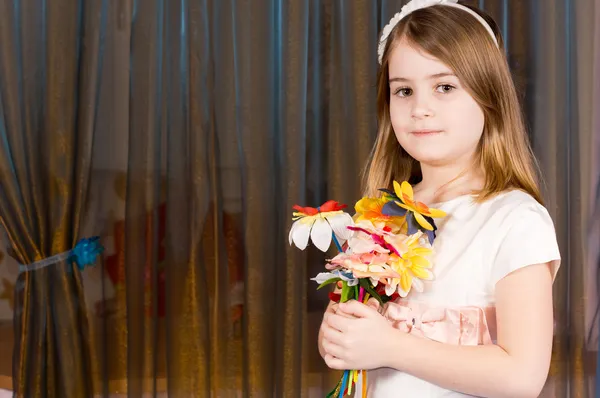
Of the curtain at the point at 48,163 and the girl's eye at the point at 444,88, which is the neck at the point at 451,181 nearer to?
the girl's eye at the point at 444,88

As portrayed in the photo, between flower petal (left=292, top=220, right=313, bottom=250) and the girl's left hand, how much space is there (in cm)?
13

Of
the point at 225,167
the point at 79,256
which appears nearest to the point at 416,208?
the point at 225,167

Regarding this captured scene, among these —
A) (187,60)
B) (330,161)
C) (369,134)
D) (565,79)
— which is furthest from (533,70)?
(187,60)

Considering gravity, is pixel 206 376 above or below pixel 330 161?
below

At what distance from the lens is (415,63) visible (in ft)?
4.25

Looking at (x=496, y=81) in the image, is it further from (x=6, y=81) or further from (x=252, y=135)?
(x=6, y=81)

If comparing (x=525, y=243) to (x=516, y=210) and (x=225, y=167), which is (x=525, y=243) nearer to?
(x=516, y=210)

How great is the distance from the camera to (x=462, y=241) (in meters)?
1.28

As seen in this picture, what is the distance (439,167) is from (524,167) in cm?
16

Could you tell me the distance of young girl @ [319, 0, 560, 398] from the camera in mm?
1173

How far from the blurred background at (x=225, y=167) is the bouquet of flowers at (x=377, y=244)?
4.55 ft

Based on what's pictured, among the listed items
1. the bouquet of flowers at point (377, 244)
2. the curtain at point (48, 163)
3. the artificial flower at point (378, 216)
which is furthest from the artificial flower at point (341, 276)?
the curtain at point (48, 163)

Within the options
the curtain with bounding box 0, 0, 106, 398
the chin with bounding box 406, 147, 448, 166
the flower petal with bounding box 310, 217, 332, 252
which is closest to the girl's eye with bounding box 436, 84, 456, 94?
the chin with bounding box 406, 147, 448, 166

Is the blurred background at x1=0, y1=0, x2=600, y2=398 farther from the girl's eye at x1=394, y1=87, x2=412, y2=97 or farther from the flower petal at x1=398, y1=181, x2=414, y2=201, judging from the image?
the flower petal at x1=398, y1=181, x2=414, y2=201
